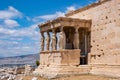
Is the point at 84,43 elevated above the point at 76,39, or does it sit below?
below

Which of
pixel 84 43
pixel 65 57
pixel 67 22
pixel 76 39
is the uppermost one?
pixel 67 22

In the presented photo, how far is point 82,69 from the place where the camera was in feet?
91.3

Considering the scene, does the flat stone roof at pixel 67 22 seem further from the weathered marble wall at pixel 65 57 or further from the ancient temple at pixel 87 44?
the weathered marble wall at pixel 65 57

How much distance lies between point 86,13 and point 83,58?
440 cm

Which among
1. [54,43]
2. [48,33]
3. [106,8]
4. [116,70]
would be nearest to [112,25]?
[106,8]

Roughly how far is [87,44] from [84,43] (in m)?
0.49

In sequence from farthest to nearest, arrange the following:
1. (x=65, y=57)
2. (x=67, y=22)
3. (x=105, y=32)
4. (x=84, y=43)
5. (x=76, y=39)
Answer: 1. (x=84, y=43)
2. (x=76, y=39)
3. (x=67, y=22)
4. (x=65, y=57)
5. (x=105, y=32)

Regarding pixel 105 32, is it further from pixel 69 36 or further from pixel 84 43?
pixel 69 36

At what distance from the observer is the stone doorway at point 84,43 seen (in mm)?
29875

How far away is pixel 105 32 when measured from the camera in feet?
87.5

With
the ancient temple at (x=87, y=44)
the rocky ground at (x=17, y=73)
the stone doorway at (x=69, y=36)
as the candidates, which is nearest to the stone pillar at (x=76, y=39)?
the ancient temple at (x=87, y=44)

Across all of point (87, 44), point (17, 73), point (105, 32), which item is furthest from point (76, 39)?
point (17, 73)

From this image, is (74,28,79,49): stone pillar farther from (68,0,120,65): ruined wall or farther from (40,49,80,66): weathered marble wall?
(68,0,120,65): ruined wall

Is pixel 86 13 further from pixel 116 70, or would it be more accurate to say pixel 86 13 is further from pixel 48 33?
pixel 116 70
